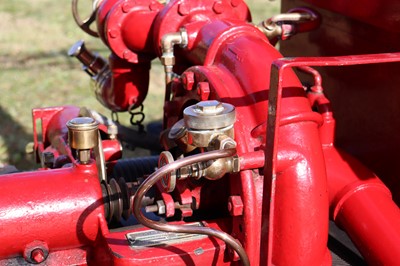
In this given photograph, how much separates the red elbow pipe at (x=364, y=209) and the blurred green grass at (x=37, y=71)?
6.87 ft

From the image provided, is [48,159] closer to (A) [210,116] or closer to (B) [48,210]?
(B) [48,210]

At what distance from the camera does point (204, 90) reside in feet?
4.96

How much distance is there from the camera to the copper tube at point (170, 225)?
3.99 feet

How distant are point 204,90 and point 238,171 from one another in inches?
11.4

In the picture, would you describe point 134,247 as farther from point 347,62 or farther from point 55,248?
point 347,62

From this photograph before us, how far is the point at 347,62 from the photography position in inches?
49.7

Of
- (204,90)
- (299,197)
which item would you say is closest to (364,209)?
(299,197)

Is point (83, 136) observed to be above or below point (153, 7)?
below

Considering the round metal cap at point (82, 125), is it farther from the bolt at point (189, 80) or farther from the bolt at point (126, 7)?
the bolt at point (126, 7)

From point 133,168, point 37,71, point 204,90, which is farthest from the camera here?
point 37,71

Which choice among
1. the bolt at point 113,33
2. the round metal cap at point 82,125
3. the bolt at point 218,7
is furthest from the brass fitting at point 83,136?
the bolt at point 113,33

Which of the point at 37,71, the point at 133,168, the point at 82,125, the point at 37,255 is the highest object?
the point at 82,125

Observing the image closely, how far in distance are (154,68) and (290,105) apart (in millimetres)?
3635

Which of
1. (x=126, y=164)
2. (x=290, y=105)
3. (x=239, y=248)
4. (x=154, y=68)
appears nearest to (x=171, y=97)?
(x=126, y=164)
